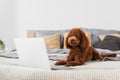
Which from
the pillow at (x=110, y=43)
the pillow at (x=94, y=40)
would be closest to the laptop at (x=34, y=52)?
the pillow at (x=110, y=43)

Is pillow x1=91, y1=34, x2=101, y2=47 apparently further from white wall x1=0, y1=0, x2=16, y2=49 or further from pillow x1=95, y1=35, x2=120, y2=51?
white wall x1=0, y1=0, x2=16, y2=49

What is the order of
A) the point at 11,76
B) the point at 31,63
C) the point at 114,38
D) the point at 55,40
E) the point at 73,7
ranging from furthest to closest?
the point at 73,7 < the point at 55,40 < the point at 114,38 < the point at 31,63 < the point at 11,76

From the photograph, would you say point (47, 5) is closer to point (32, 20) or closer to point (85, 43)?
point (32, 20)

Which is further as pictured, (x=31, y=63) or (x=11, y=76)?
(x=31, y=63)

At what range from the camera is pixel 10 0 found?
4090 mm

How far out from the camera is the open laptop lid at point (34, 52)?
148cm

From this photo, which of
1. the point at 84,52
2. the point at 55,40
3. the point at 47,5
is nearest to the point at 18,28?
the point at 47,5

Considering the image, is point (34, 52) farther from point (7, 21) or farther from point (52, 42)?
point (7, 21)

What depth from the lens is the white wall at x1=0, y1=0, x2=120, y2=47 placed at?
11.9 feet

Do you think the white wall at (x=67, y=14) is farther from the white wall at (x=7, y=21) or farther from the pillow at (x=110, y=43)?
the pillow at (x=110, y=43)

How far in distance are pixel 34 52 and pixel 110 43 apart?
1.64 meters

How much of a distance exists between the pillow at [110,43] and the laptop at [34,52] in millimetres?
1503

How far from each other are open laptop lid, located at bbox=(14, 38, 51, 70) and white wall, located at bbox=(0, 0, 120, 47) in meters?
2.28

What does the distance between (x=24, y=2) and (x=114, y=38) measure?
166 centimetres
